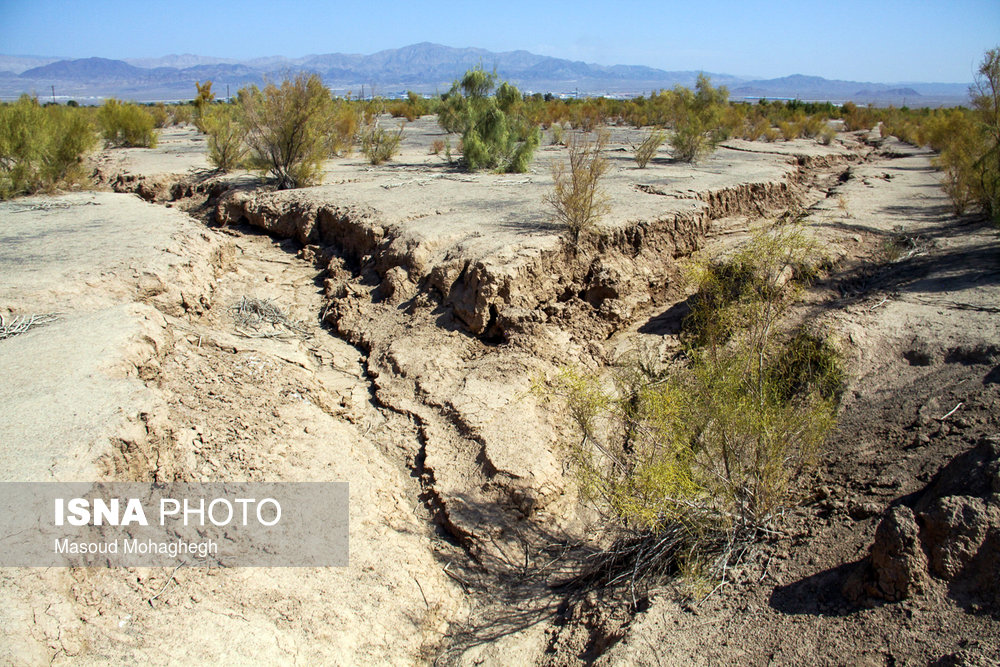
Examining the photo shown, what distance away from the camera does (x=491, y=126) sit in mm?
14523

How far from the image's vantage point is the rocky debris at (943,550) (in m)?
3.05

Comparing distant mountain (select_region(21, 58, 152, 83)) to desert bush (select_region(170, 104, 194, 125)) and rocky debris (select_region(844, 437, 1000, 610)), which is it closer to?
desert bush (select_region(170, 104, 194, 125))

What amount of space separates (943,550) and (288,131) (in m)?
11.0

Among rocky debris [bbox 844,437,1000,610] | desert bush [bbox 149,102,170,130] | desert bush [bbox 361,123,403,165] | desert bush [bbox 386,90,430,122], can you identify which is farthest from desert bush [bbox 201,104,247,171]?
desert bush [bbox 386,90,430,122]

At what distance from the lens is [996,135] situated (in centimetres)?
990

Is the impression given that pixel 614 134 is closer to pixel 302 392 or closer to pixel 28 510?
pixel 302 392

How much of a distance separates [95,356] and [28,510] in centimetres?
→ 170

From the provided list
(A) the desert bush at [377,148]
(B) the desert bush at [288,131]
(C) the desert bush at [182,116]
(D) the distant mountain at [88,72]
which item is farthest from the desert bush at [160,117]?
(D) the distant mountain at [88,72]

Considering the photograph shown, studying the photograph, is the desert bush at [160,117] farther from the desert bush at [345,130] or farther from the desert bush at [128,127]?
the desert bush at [345,130]

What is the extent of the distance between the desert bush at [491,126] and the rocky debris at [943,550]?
1091cm

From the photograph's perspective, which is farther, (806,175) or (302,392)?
(806,175)

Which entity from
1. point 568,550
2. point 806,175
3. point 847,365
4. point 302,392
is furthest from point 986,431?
point 806,175

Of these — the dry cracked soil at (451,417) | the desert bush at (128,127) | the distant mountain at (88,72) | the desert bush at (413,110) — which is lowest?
the dry cracked soil at (451,417)

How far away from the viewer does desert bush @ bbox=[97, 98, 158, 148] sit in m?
17.0
